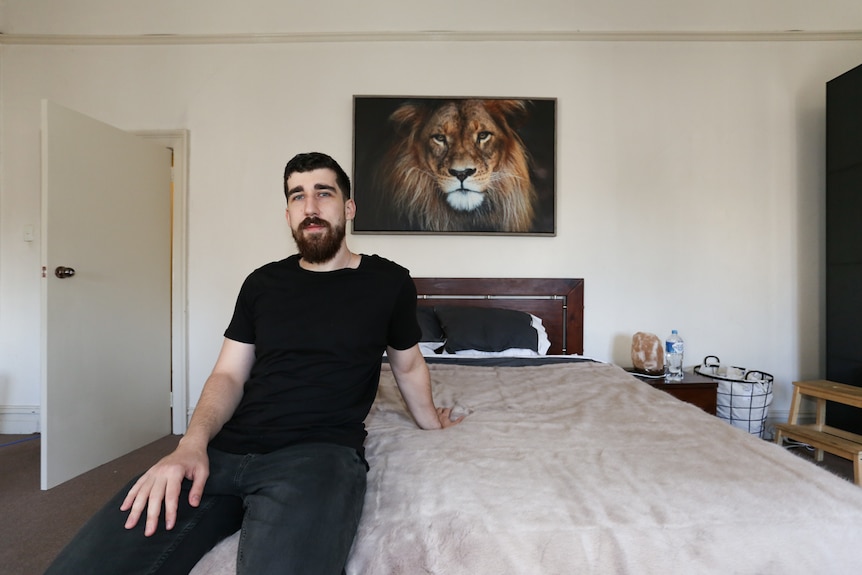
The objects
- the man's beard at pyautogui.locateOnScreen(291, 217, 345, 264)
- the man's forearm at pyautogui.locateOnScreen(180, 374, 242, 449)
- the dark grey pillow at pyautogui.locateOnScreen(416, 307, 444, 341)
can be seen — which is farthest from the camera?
the dark grey pillow at pyautogui.locateOnScreen(416, 307, 444, 341)

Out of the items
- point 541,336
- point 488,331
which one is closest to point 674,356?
point 541,336

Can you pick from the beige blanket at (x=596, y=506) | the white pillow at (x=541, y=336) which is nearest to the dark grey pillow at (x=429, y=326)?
the white pillow at (x=541, y=336)

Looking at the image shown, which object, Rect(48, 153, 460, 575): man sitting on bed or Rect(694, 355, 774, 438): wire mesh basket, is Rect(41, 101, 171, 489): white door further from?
Rect(694, 355, 774, 438): wire mesh basket

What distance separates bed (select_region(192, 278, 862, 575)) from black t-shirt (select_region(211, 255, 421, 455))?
185mm

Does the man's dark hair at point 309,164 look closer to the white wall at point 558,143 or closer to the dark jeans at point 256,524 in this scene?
the dark jeans at point 256,524

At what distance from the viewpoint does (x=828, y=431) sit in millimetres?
2438

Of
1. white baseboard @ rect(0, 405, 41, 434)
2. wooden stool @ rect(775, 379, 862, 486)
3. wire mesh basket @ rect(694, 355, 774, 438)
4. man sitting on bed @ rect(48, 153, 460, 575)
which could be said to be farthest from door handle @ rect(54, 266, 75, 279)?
wooden stool @ rect(775, 379, 862, 486)

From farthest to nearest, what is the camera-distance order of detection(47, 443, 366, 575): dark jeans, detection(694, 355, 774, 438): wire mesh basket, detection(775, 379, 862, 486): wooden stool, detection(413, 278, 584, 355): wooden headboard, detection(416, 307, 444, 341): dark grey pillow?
detection(413, 278, 584, 355): wooden headboard, detection(416, 307, 444, 341): dark grey pillow, detection(694, 355, 774, 438): wire mesh basket, detection(775, 379, 862, 486): wooden stool, detection(47, 443, 366, 575): dark jeans

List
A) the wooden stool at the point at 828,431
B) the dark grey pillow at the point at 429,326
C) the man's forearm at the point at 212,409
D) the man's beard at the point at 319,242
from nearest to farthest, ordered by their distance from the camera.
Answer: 1. the man's forearm at the point at 212,409
2. the man's beard at the point at 319,242
3. the wooden stool at the point at 828,431
4. the dark grey pillow at the point at 429,326

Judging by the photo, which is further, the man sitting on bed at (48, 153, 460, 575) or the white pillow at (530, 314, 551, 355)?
the white pillow at (530, 314, 551, 355)

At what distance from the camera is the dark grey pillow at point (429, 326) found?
2.63 meters

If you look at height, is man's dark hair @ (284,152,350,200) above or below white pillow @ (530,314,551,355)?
above

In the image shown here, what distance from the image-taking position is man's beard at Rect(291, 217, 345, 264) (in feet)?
3.77

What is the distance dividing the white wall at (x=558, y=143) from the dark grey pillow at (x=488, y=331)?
448 millimetres
